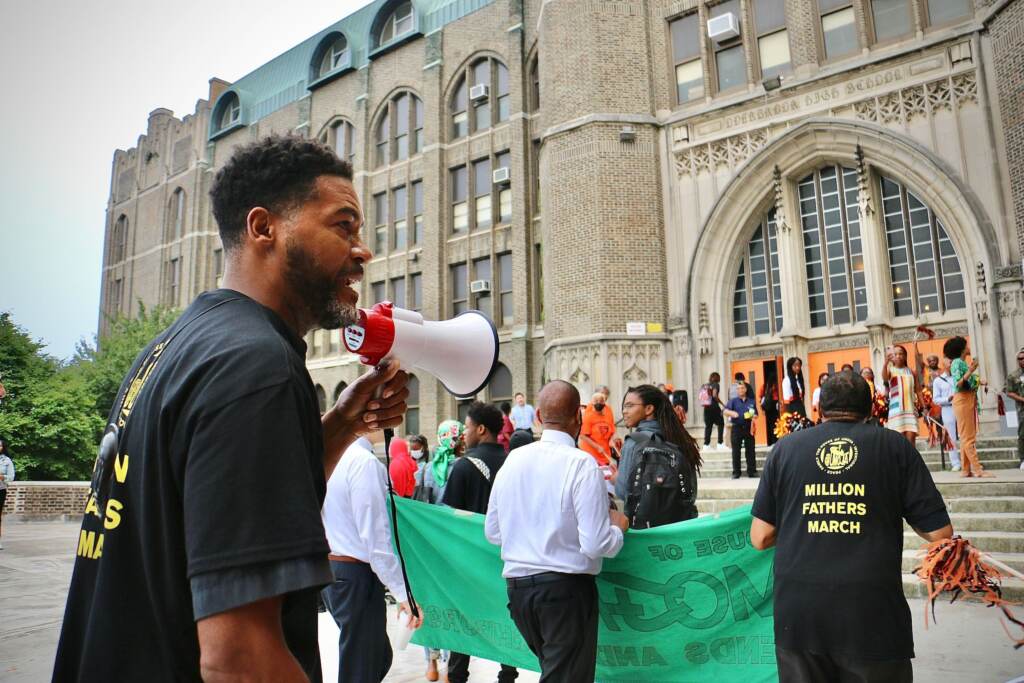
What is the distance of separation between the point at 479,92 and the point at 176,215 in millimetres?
21691

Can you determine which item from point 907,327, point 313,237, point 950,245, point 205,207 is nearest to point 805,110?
point 950,245

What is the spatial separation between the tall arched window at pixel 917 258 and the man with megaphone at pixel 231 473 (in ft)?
57.1

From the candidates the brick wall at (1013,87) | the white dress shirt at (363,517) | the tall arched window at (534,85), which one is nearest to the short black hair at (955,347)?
the brick wall at (1013,87)

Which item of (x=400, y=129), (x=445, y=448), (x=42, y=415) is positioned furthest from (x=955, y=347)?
(x=42, y=415)

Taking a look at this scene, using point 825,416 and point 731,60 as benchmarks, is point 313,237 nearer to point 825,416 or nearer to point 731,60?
point 825,416

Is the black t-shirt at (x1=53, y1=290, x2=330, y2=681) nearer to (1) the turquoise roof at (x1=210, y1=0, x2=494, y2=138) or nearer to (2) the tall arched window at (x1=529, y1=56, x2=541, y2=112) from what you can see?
(2) the tall arched window at (x1=529, y1=56, x2=541, y2=112)

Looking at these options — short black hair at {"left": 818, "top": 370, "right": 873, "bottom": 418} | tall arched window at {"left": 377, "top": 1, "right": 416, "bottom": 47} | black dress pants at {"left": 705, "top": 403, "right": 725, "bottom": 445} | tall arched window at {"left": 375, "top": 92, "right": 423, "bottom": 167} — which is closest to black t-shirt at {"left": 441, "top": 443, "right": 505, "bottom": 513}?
short black hair at {"left": 818, "top": 370, "right": 873, "bottom": 418}

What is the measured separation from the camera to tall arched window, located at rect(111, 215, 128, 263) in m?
42.3

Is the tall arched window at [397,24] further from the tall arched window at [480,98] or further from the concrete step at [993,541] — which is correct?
the concrete step at [993,541]

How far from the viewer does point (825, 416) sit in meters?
3.66

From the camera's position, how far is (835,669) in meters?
3.30

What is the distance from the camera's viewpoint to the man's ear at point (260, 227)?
158 centimetres

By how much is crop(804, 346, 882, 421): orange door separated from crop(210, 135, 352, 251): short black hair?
1691 centimetres

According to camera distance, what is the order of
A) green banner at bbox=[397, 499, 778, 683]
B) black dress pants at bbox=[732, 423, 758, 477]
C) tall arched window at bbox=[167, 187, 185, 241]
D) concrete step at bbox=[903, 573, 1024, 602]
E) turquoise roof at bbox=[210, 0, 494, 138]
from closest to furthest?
green banner at bbox=[397, 499, 778, 683], concrete step at bbox=[903, 573, 1024, 602], black dress pants at bbox=[732, 423, 758, 477], turquoise roof at bbox=[210, 0, 494, 138], tall arched window at bbox=[167, 187, 185, 241]
